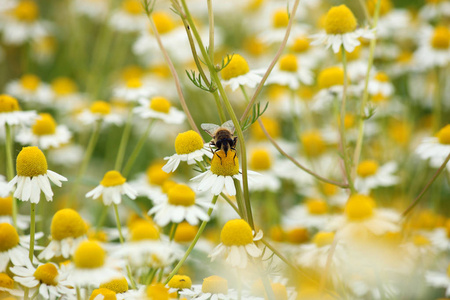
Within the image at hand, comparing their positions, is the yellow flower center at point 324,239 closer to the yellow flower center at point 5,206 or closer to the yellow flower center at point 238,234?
the yellow flower center at point 238,234

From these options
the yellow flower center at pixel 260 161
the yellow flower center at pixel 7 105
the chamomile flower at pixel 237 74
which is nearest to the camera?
the chamomile flower at pixel 237 74

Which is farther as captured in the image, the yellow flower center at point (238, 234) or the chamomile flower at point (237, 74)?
the chamomile flower at point (237, 74)

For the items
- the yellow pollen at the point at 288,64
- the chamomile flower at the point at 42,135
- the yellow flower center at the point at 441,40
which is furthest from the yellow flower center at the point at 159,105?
the yellow flower center at the point at 441,40

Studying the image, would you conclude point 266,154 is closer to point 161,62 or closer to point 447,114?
point 447,114

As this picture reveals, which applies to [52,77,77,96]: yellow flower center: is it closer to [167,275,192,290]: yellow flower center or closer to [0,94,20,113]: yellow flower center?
[0,94,20,113]: yellow flower center

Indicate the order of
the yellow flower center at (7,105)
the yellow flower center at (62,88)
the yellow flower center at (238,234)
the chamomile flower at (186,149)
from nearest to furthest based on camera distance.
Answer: the yellow flower center at (238,234)
the chamomile flower at (186,149)
the yellow flower center at (7,105)
the yellow flower center at (62,88)

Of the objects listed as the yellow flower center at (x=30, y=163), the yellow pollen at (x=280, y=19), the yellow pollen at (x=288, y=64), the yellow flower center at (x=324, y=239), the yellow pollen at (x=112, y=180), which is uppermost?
the yellow pollen at (x=280, y=19)

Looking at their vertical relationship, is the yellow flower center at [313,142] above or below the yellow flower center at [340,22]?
below
